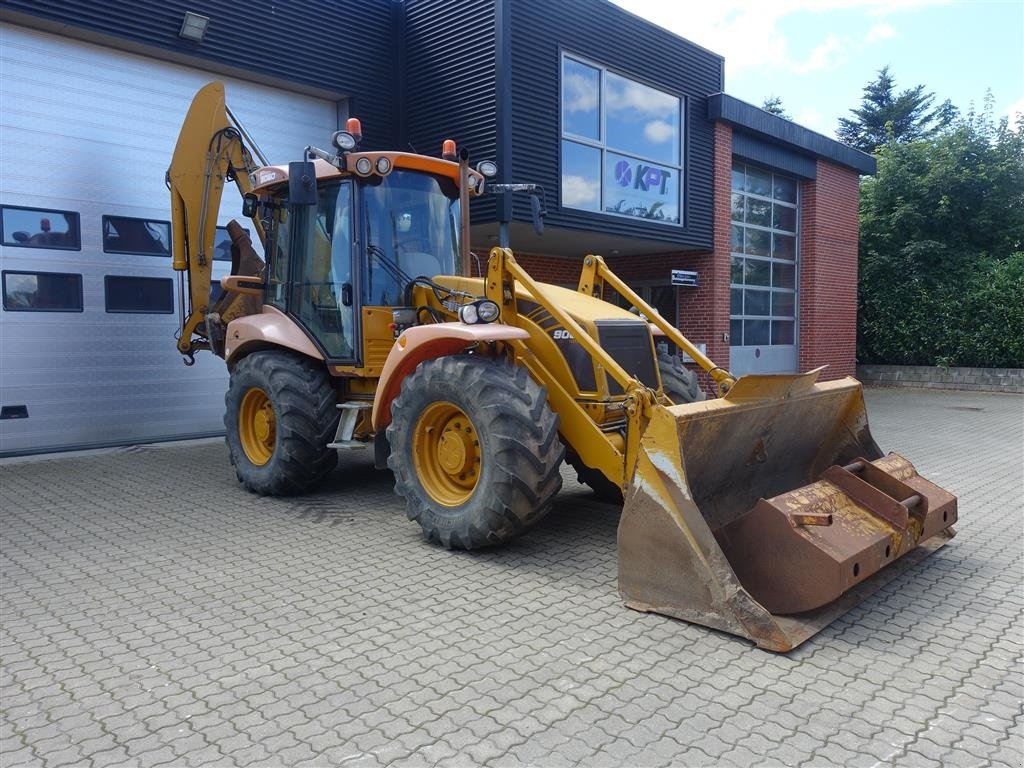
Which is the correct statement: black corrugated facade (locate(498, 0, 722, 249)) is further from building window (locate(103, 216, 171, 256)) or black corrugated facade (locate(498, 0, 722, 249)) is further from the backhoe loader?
Result: building window (locate(103, 216, 171, 256))

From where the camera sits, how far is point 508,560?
16.4 feet

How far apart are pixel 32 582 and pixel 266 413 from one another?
2.50 metres

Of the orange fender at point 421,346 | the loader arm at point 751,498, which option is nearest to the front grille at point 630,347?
the loader arm at point 751,498

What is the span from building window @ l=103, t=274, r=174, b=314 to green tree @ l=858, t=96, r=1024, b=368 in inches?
640

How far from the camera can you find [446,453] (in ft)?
17.0

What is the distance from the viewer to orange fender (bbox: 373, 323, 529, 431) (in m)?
4.94

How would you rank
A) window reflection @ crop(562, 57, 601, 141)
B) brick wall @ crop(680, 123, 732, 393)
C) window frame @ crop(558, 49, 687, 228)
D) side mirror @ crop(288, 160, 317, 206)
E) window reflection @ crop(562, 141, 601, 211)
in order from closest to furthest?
1. side mirror @ crop(288, 160, 317, 206)
2. window frame @ crop(558, 49, 687, 228)
3. window reflection @ crop(562, 57, 601, 141)
4. window reflection @ crop(562, 141, 601, 211)
5. brick wall @ crop(680, 123, 732, 393)

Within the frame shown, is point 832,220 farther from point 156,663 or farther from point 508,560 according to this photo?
point 156,663

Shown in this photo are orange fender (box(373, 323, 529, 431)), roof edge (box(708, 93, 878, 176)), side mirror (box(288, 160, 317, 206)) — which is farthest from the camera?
roof edge (box(708, 93, 878, 176))

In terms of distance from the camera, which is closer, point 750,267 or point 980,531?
point 980,531

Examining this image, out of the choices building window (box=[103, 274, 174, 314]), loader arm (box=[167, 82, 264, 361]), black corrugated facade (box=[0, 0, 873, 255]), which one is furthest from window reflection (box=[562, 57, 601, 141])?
building window (box=[103, 274, 174, 314])

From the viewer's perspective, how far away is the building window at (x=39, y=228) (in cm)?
864

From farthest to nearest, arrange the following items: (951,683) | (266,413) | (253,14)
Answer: (253,14)
(266,413)
(951,683)

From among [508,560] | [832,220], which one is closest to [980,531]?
[508,560]
